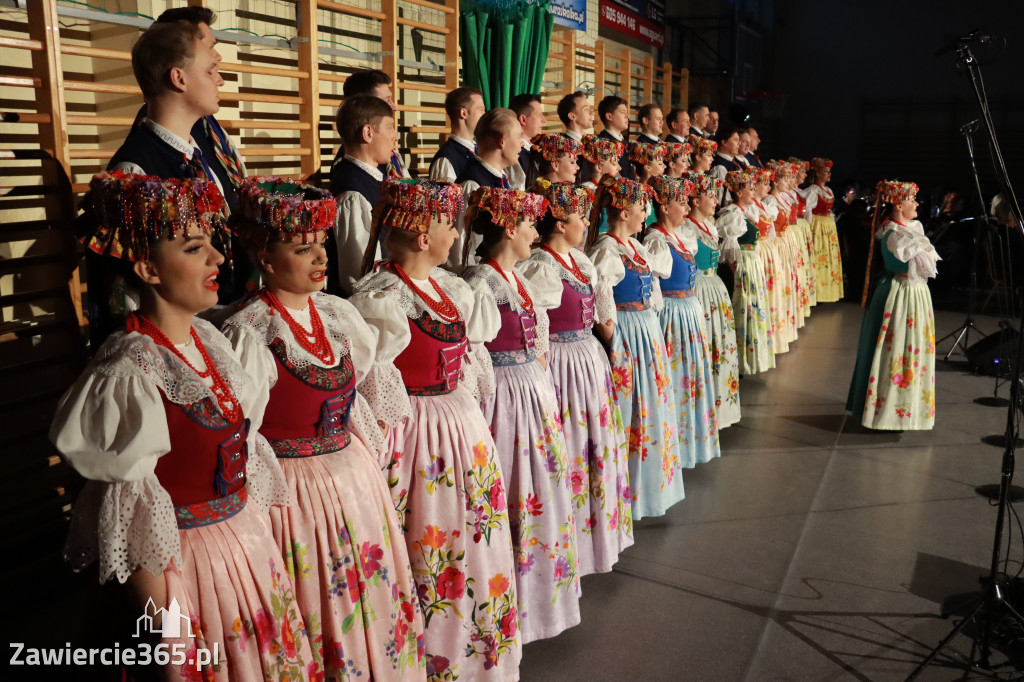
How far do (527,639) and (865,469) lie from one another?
2473mm

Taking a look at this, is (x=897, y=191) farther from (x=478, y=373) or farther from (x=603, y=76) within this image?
(x=603, y=76)

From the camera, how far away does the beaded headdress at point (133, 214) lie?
61.9 inches

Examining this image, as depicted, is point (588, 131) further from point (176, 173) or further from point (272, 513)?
point (272, 513)

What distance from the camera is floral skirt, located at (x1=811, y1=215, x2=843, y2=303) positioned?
895 cm

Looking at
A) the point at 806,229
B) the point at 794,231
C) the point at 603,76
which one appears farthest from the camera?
the point at 603,76

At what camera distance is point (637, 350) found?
356 cm

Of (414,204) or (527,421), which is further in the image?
(527,421)

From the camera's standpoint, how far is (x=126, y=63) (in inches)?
140

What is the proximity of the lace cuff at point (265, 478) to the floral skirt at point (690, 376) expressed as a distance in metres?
2.39

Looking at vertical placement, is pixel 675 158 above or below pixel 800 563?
above

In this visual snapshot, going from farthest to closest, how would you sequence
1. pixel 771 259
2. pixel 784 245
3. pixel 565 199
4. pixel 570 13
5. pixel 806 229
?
pixel 806 229 < pixel 570 13 < pixel 784 245 < pixel 771 259 < pixel 565 199

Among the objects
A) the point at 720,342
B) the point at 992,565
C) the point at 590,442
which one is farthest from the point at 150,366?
the point at 720,342

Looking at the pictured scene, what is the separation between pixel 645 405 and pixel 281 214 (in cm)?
210
